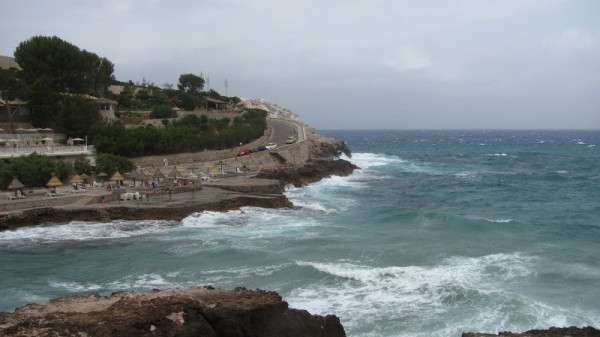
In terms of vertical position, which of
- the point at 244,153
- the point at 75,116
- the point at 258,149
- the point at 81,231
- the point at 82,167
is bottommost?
the point at 81,231

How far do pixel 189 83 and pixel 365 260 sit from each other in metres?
66.1

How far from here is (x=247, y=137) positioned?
58.7m

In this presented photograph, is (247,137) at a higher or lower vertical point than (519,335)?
higher

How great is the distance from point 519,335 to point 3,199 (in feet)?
89.0

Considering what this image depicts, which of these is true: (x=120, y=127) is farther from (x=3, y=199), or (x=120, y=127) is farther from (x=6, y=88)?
(x=3, y=199)

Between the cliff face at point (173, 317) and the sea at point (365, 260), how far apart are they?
3.33 m

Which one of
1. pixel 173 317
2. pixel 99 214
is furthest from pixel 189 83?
pixel 173 317

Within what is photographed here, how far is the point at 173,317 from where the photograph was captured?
35.3ft

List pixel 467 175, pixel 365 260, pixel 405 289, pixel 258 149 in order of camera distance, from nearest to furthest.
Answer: pixel 405 289 < pixel 365 260 < pixel 258 149 < pixel 467 175

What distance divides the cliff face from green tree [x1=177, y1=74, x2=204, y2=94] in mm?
71966

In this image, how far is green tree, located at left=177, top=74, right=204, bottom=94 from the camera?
269 feet

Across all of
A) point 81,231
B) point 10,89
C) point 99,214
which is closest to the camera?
point 81,231

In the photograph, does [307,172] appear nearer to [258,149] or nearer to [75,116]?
[258,149]

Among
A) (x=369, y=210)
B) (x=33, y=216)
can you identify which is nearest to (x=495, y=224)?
(x=369, y=210)
